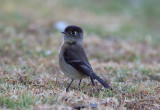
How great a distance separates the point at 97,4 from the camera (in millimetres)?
17812

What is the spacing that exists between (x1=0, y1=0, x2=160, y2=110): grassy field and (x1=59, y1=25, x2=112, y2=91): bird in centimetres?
26

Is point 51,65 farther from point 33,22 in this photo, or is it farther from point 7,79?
point 33,22

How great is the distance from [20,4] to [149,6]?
30.5ft

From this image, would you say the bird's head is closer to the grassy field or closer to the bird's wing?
the bird's wing

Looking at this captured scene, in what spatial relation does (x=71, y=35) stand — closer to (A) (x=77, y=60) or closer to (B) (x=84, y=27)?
(A) (x=77, y=60)

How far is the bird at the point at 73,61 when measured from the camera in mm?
5090

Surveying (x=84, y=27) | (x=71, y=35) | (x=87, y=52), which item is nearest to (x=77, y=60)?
(x=71, y=35)

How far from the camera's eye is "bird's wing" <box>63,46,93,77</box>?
5.09 metres

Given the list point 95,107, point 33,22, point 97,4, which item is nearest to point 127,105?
point 95,107

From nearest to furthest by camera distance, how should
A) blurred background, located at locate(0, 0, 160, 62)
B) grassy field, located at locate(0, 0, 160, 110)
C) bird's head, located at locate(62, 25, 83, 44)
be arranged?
grassy field, located at locate(0, 0, 160, 110) < bird's head, located at locate(62, 25, 83, 44) < blurred background, located at locate(0, 0, 160, 62)

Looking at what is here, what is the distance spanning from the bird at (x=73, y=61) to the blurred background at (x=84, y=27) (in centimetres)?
257

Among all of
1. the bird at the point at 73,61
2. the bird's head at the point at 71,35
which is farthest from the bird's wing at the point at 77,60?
the bird's head at the point at 71,35

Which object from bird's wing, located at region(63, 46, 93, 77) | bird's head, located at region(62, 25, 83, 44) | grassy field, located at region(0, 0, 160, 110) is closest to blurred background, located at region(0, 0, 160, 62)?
grassy field, located at region(0, 0, 160, 110)

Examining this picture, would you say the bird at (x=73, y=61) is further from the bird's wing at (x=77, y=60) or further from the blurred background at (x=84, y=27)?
the blurred background at (x=84, y=27)
